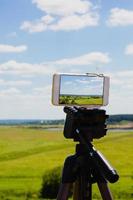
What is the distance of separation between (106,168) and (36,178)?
41.9 meters

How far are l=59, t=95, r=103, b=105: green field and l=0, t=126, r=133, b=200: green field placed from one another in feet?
117

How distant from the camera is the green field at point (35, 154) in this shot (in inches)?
1569

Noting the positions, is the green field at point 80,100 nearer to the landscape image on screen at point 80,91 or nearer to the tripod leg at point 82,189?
the landscape image on screen at point 80,91

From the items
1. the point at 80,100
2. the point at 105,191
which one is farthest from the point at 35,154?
the point at 105,191

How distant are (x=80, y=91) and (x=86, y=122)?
17cm

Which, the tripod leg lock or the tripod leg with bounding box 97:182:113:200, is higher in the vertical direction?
the tripod leg lock

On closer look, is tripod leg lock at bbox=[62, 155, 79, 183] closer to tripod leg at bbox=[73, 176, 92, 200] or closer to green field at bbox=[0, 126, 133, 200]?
tripod leg at bbox=[73, 176, 92, 200]

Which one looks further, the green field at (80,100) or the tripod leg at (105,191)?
the green field at (80,100)

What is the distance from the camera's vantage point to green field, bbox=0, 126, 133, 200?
3984 centimetres

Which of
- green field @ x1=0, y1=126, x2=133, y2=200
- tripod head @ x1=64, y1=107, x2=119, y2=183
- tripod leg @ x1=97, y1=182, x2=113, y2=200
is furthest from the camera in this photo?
green field @ x1=0, y1=126, x2=133, y2=200

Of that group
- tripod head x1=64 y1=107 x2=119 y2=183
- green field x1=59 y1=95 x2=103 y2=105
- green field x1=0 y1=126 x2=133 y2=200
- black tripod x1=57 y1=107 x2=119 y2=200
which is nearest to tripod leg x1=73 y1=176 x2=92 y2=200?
black tripod x1=57 y1=107 x2=119 y2=200

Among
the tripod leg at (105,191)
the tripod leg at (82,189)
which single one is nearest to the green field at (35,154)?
the tripod leg at (82,189)

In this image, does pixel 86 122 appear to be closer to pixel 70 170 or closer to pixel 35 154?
pixel 70 170

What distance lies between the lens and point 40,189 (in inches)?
1532
